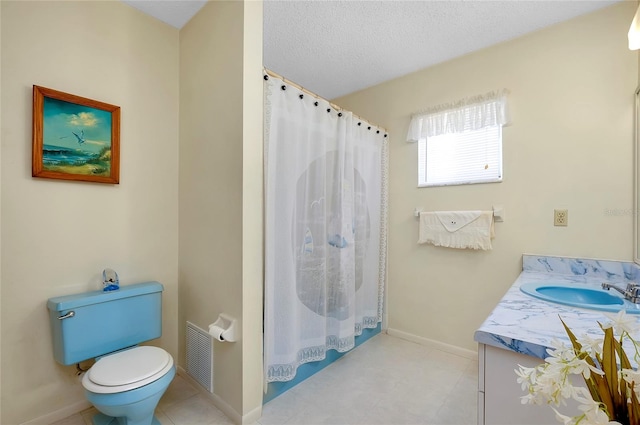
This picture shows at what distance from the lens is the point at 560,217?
1.90 meters

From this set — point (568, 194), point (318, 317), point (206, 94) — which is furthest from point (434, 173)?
point (206, 94)

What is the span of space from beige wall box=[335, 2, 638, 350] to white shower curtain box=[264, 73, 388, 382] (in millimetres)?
357

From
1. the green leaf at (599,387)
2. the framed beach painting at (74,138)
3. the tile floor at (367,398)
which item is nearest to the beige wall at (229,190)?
the tile floor at (367,398)

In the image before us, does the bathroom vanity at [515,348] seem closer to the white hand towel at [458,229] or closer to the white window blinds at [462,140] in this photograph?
the white hand towel at [458,229]

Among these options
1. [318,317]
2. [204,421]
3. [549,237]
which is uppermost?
[549,237]

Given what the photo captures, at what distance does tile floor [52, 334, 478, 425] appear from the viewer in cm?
162

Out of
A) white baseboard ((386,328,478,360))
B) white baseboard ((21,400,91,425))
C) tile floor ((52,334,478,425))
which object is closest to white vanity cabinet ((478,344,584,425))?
tile floor ((52,334,478,425))

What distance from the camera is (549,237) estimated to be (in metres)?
1.95

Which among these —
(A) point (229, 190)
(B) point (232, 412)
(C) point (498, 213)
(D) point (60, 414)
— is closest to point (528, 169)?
(C) point (498, 213)

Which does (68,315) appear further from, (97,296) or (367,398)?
(367,398)

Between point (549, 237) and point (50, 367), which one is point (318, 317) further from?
point (549, 237)

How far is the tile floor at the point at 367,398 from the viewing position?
162 centimetres

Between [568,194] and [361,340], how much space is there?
1.94 metres

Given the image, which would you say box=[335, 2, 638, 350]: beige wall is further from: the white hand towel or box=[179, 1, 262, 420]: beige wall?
box=[179, 1, 262, 420]: beige wall
